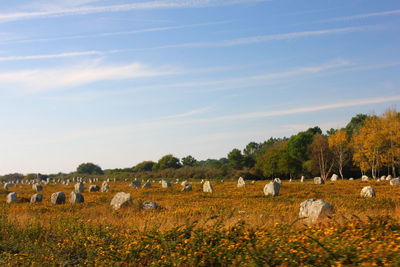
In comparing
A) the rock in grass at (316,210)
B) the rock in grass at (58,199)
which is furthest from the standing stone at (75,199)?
the rock in grass at (316,210)

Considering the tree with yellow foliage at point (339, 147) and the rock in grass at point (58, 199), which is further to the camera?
the tree with yellow foliage at point (339, 147)

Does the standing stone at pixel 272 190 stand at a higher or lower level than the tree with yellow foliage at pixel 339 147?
lower

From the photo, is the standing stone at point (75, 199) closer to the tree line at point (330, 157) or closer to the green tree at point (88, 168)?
the tree line at point (330, 157)

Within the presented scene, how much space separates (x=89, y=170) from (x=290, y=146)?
6076 cm

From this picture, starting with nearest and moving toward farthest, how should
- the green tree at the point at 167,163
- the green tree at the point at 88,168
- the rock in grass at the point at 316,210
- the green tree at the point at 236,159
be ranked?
the rock in grass at the point at 316,210 < the green tree at the point at 236,159 < the green tree at the point at 167,163 < the green tree at the point at 88,168

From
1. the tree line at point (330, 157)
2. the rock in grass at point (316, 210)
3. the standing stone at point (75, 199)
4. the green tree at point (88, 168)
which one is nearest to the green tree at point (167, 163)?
the tree line at point (330, 157)

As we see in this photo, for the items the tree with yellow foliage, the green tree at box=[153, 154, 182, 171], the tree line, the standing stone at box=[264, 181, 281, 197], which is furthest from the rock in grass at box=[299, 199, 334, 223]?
the green tree at box=[153, 154, 182, 171]

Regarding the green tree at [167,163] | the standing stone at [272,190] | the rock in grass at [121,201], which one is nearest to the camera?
the rock in grass at [121,201]

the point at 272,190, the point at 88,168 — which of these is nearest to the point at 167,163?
the point at 88,168

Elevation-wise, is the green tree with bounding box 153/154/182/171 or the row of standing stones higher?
the green tree with bounding box 153/154/182/171

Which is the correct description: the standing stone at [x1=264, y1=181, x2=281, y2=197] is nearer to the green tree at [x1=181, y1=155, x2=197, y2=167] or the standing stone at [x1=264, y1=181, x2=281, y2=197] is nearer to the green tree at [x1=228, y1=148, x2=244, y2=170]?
the green tree at [x1=228, y1=148, x2=244, y2=170]

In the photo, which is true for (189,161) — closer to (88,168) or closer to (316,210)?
(88,168)

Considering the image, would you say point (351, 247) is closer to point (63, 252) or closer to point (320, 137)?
point (63, 252)

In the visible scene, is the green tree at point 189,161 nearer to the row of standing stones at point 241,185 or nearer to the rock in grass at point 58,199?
the row of standing stones at point 241,185
